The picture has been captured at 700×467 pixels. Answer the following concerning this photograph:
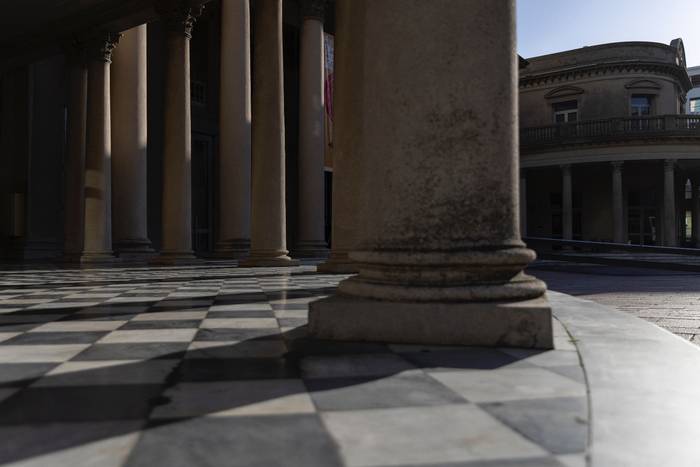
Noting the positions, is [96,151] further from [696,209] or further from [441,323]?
[696,209]

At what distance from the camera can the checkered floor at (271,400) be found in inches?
81.5

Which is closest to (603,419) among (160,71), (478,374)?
(478,374)

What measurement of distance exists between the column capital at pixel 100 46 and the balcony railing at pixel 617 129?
30.5 meters

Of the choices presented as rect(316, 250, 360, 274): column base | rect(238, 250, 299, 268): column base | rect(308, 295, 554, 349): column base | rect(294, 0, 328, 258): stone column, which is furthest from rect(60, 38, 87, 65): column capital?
rect(308, 295, 554, 349): column base

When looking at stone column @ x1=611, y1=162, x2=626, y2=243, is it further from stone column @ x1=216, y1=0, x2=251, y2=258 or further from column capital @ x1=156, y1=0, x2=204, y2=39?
column capital @ x1=156, y1=0, x2=204, y2=39

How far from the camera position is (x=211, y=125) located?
29391 millimetres

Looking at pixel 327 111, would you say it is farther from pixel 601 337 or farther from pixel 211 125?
pixel 601 337

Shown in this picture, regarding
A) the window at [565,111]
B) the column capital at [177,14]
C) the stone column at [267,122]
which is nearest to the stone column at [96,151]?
the column capital at [177,14]

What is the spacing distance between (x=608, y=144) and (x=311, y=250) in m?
25.2

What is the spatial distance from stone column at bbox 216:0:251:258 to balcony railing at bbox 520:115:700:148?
26802 millimetres

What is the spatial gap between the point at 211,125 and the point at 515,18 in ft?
86.9

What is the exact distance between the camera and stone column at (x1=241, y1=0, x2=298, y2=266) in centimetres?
1429

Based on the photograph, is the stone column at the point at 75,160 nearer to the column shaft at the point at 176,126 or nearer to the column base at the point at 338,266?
the column shaft at the point at 176,126

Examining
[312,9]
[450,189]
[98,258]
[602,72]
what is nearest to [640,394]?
[450,189]
